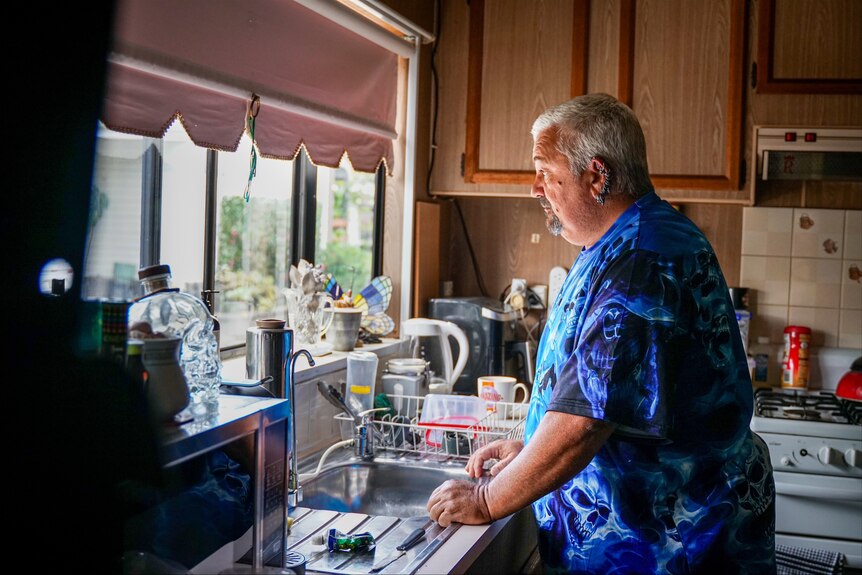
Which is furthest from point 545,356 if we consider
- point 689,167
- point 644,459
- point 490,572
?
point 689,167

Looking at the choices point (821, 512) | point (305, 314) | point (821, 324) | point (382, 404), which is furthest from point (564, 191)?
point (821, 324)

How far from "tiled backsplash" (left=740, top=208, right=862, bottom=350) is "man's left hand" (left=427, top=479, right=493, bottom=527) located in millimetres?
1880

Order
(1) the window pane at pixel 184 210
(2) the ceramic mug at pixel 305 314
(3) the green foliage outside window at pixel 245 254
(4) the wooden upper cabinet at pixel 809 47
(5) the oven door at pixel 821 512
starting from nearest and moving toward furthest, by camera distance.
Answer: (1) the window pane at pixel 184 210
(2) the ceramic mug at pixel 305 314
(5) the oven door at pixel 821 512
(4) the wooden upper cabinet at pixel 809 47
(3) the green foliage outside window at pixel 245 254

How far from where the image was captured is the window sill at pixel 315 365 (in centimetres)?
211

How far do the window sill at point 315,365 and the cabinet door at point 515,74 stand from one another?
72 centimetres

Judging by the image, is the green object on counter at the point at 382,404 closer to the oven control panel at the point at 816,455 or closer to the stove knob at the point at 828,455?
the oven control panel at the point at 816,455

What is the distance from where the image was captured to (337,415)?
228 cm

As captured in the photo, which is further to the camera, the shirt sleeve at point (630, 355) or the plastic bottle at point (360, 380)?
the plastic bottle at point (360, 380)

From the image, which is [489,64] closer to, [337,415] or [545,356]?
[337,415]

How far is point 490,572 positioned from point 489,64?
74.0 inches

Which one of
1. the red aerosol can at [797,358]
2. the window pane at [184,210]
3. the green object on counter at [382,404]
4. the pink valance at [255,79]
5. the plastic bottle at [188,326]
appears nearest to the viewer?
the plastic bottle at [188,326]

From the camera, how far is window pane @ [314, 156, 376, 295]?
2.92m

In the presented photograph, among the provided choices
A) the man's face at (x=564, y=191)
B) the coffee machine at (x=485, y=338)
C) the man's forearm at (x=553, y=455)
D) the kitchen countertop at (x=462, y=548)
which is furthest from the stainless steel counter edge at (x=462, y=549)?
the coffee machine at (x=485, y=338)

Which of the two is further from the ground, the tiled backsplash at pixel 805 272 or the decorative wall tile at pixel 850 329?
the tiled backsplash at pixel 805 272
